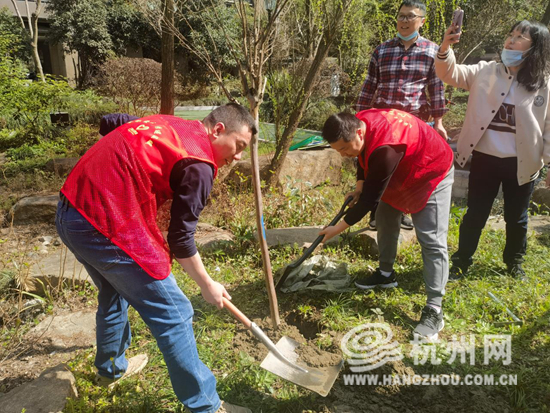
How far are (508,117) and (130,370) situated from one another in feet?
9.50

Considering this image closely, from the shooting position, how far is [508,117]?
2.90 metres

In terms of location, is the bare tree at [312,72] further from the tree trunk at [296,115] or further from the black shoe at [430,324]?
the black shoe at [430,324]

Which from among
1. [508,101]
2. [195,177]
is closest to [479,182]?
[508,101]

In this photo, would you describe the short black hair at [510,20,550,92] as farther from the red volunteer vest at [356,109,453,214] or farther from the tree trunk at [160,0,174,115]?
the tree trunk at [160,0,174,115]

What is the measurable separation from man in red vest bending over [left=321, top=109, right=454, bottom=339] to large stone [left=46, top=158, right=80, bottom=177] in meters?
4.75

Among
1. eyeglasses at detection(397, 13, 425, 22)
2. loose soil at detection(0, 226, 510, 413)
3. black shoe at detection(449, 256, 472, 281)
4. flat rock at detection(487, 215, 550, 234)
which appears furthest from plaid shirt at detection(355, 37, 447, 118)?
loose soil at detection(0, 226, 510, 413)

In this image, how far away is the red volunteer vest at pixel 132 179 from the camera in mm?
1674

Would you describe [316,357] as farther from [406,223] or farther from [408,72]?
[408,72]

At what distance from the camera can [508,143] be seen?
9.54ft

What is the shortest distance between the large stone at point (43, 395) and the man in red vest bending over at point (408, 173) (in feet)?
5.37

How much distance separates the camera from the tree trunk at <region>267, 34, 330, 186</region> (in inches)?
199

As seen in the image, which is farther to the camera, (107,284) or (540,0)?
(540,0)

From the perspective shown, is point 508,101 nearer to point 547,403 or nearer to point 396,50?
point 396,50

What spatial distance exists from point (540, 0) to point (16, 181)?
11.5 meters
